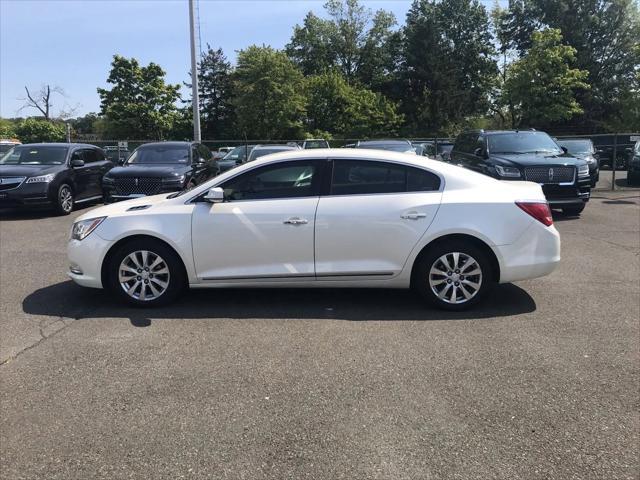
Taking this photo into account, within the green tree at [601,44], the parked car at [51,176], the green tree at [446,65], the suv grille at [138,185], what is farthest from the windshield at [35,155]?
the green tree at [601,44]

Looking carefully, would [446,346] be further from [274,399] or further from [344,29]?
[344,29]

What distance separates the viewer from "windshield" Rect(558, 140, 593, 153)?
18.4m

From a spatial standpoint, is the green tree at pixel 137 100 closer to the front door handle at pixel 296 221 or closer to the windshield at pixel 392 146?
the windshield at pixel 392 146

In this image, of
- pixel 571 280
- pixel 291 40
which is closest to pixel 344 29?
pixel 291 40

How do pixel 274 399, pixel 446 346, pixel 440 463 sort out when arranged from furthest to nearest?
pixel 446 346, pixel 274 399, pixel 440 463

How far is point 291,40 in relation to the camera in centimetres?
6762

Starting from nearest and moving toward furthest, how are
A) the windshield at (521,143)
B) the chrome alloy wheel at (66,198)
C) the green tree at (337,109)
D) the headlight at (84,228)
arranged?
the headlight at (84,228)
the windshield at (521,143)
the chrome alloy wheel at (66,198)
the green tree at (337,109)

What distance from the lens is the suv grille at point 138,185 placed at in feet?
38.9

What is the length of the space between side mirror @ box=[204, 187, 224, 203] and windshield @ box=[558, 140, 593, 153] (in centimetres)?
1587

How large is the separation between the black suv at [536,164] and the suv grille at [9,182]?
31.5 feet

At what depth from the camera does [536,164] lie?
1124cm

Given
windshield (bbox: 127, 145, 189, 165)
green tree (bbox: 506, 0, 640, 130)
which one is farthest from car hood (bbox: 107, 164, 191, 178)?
green tree (bbox: 506, 0, 640, 130)

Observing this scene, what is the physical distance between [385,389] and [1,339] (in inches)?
133

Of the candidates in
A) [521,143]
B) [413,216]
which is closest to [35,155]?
[413,216]
